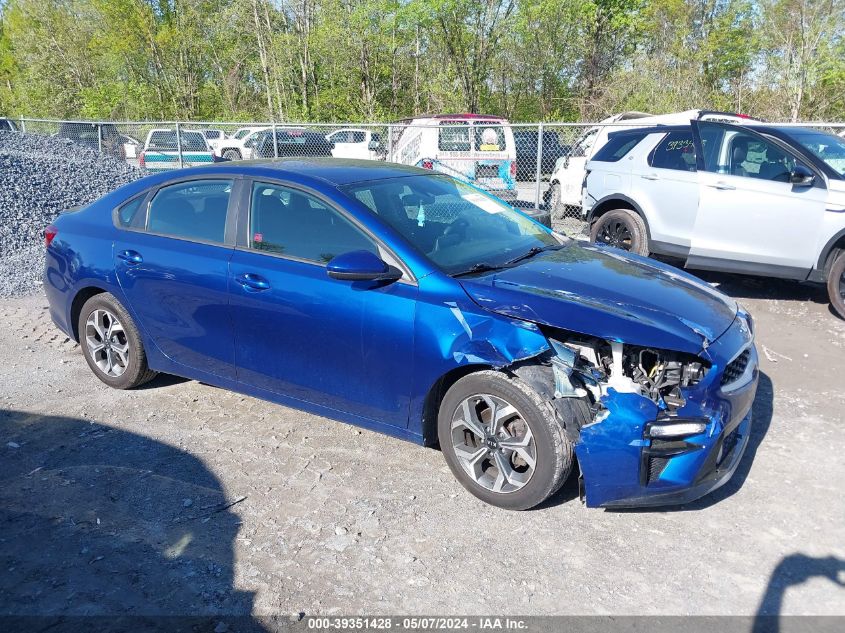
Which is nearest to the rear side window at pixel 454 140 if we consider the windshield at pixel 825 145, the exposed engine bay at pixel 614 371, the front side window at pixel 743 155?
the front side window at pixel 743 155

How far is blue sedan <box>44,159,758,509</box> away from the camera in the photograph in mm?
3203

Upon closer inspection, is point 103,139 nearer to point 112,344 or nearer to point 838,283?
point 112,344

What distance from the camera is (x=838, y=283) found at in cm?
645

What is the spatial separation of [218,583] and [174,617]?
24cm

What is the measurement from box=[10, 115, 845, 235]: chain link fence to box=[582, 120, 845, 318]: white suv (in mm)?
2311

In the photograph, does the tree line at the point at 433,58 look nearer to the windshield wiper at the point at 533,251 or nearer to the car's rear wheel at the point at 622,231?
the car's rear wheel at the point at 622,231

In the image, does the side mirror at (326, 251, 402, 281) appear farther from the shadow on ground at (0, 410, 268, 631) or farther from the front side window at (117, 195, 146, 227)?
the front side window at (117, 195, 146, 227)

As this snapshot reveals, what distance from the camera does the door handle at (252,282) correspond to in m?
4.00

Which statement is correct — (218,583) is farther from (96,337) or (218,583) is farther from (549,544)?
(96,337)

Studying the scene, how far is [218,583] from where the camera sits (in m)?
2.96

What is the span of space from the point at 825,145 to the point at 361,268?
5847 mm

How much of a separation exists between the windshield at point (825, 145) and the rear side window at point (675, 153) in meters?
0.97

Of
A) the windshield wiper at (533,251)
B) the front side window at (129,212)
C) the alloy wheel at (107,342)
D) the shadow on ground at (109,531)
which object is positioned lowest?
the shadow on ground at (109,531)

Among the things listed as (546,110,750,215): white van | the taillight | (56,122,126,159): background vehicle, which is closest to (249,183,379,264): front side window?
the taillight
